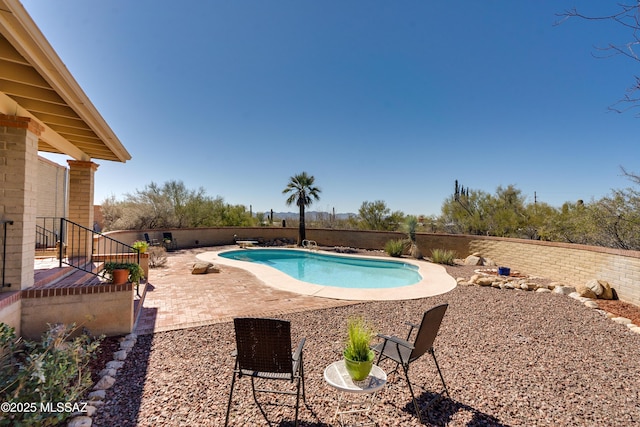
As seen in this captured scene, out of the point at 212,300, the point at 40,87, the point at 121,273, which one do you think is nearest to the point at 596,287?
the point at 212,300

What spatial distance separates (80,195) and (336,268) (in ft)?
32.6

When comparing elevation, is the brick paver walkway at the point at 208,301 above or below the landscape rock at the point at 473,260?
below

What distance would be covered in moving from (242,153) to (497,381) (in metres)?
19.7

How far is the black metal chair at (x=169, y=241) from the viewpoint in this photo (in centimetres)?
1541

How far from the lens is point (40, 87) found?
3.49 metres

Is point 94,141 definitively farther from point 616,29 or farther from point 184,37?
point 616,29

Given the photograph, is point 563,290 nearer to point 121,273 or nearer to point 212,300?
point 212,300

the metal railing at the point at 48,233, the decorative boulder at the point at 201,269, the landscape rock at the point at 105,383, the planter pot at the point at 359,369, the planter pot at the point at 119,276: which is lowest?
the landscape rock at the point at 105,383

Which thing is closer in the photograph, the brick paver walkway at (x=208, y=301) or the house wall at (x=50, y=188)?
the brick paver walkway at (x=208, y=301)

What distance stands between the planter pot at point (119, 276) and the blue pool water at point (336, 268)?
21.8ft

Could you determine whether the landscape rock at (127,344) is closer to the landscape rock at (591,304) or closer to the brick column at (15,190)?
the brick column at (15,190)

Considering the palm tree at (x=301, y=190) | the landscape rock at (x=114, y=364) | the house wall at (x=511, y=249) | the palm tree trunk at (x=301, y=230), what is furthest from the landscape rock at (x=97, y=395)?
the palm tree at (x=301, y=190)

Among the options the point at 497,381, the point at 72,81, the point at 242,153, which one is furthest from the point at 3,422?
the point at 242,153

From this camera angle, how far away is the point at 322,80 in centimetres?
1430
